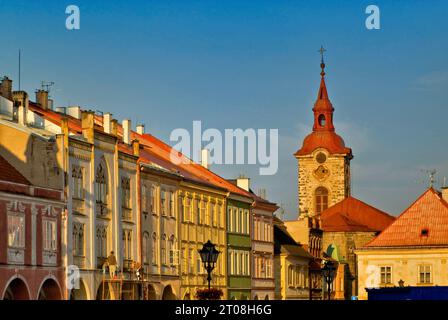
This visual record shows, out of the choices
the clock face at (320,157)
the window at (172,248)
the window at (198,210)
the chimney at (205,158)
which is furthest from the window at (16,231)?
the clock face at (320,157)

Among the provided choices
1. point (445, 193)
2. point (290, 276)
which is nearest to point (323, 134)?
point (445, 193)

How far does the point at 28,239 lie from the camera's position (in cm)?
5425

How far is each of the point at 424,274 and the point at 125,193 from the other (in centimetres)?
3649

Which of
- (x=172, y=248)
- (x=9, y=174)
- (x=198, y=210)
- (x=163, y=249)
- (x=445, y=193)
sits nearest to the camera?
(x=9, y=174)

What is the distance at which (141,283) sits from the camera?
67188 mm

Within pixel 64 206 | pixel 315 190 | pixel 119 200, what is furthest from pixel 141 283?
pixel 315 190

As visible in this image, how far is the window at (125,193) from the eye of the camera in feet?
218

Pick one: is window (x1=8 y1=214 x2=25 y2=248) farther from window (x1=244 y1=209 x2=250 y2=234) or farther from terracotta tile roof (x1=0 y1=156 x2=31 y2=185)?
window (x1=244 y1=209 x2=250 y2=234)

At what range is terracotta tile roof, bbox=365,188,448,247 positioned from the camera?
9738 cm

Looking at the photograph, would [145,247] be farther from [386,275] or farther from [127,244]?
[386,275]

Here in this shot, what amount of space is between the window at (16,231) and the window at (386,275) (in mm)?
48690

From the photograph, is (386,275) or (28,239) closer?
(28,239)
